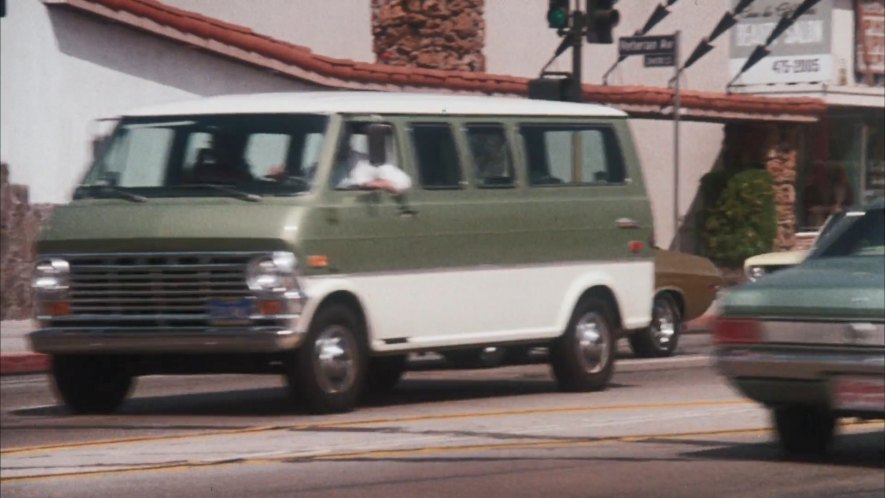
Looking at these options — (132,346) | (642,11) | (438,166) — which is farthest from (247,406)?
(642,11)

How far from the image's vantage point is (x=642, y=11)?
84.6 ft

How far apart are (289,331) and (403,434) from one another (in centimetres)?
136

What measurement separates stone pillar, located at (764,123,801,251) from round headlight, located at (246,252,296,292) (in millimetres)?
19271

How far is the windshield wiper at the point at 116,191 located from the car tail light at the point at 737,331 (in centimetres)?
464

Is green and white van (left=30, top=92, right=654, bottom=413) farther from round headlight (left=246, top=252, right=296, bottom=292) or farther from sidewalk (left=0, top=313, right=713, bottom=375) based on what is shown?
sidewalk (left=0, top=313, right=713, bottom=375)

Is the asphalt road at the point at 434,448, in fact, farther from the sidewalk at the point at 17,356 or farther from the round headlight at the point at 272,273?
the sidewalk at the point at 17,356

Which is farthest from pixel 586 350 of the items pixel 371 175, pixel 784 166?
pixel 784 166

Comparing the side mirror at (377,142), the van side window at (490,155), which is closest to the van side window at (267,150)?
the side mirror at (377,142)

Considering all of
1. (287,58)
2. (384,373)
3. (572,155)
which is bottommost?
(384,373)

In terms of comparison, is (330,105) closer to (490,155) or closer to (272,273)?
(272,273)

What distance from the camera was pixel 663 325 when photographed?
20906mm

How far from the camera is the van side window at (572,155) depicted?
16.4 metres

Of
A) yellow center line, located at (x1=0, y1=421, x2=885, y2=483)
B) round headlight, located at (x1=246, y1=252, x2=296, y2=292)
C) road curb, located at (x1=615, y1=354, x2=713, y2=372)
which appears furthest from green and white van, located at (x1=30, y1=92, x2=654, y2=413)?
road curb, located at (x1=615, y1=354, x2=713, y2=372)

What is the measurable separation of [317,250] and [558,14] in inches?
372
